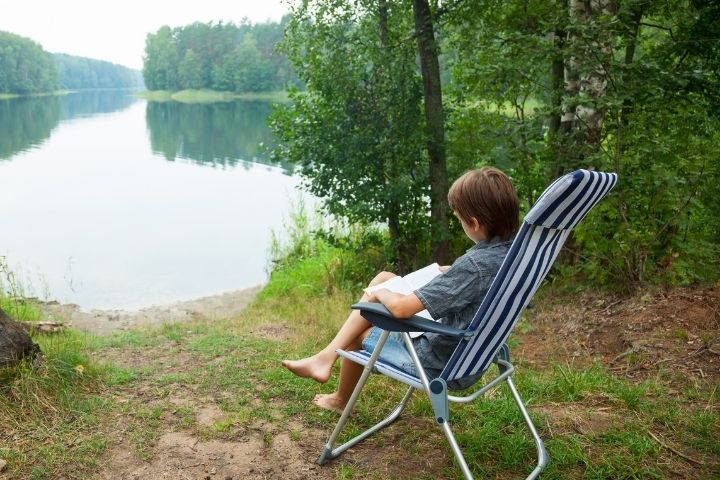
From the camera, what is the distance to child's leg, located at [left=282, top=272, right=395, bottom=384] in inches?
123

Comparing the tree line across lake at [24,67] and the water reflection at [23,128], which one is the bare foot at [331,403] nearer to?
the water reflection at [23,128]

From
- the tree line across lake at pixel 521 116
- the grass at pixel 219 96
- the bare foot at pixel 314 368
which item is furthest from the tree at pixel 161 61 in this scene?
the bare foot at pixel 314 368

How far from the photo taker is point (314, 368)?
10.5ft

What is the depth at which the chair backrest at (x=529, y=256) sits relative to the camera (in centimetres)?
230

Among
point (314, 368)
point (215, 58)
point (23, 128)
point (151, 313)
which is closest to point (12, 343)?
point (314, 368)

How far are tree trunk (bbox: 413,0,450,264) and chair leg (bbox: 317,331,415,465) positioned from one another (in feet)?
14.4

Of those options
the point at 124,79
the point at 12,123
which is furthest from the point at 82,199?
the point at 124,79

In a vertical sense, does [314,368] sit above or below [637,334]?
above

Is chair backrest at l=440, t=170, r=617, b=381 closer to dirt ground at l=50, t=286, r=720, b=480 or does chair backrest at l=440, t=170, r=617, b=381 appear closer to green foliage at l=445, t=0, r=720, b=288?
dirt ground at l=50, t=286, r=720, b=480

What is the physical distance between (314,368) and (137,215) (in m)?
14.1

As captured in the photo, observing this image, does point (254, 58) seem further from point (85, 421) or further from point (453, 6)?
point (85, 421)

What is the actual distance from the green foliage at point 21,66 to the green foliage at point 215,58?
40.4ft

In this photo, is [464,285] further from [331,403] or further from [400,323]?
[331,403]

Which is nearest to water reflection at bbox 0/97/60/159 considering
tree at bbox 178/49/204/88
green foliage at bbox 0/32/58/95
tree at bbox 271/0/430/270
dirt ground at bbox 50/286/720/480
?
tree at bbox 178/49/204/88
